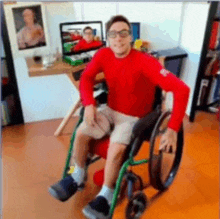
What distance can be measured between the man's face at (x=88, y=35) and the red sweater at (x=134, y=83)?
0.73 m

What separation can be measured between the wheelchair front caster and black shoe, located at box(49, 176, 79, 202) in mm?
326

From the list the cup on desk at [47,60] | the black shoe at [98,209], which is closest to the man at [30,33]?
the cup on desk at [47,60]

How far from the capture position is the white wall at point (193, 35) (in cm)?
228

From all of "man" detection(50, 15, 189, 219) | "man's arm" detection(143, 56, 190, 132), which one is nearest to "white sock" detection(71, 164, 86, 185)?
"man" detection(50, 15, 189, 219)

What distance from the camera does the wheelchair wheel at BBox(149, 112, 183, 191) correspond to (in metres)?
1.31

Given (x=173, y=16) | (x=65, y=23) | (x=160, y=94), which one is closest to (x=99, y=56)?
(x=160, y=94)

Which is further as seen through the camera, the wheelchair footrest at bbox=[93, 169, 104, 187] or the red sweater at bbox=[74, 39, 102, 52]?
the red sweater at bbox=[74, 39, 102, 52]

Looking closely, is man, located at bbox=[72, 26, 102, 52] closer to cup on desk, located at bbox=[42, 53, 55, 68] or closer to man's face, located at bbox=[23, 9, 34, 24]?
cup on desk, located at bbox=[42, 53, 55, 68]

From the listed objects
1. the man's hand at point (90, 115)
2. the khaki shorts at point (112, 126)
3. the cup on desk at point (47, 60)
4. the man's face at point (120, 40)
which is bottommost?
the khaki shorts at point (112, 126)

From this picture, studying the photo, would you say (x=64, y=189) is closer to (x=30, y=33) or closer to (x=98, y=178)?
(x=98, y=178)

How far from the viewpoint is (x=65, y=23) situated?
2111 millimetres

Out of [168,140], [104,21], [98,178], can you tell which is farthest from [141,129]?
[104,21]

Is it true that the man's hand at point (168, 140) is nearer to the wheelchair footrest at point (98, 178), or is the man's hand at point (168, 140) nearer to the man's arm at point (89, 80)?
the man's arm at point (89, 80)

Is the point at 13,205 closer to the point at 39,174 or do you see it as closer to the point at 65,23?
the point at 39,174
